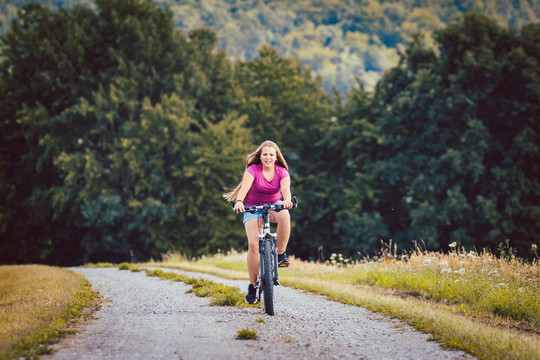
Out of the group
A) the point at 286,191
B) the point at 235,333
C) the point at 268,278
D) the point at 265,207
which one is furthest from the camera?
the point at 286,191

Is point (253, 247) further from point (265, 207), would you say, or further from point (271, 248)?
point (265, 207)

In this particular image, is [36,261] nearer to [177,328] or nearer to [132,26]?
[132,26]

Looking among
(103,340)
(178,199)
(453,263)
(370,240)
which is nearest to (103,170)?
(178,199)

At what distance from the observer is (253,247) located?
650 centimetres

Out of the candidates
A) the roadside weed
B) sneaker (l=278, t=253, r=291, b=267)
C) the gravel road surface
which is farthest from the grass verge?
sneaker (l=278, t=253, r=291, b=267)

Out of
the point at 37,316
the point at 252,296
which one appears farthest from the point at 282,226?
the point at 37,316

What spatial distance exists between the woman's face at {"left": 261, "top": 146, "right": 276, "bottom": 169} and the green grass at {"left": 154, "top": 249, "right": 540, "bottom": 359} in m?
2.42

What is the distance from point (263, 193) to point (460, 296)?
12.2 feet

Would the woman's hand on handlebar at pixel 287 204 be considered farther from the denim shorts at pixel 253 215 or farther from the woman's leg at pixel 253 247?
the woman's leg at pixel 253 247

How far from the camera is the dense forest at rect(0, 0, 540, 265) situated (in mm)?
23047

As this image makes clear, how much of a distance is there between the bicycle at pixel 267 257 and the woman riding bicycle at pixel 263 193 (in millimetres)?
127

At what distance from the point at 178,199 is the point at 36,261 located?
10326 mm

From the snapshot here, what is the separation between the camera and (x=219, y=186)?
2822 centimetres

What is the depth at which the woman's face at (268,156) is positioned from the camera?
6445 millimetres
